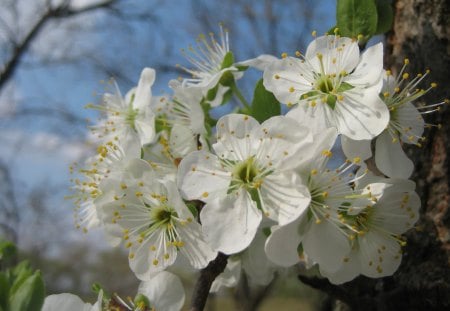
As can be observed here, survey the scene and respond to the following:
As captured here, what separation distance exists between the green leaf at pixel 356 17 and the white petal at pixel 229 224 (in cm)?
36

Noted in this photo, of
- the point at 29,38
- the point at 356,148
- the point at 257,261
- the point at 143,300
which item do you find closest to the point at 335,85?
the point at 356,148

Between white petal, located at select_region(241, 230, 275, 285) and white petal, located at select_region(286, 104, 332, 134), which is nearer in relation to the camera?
white petal, located at select_region(286, 104, 332, 134)

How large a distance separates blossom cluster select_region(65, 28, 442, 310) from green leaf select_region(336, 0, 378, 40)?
0.07 meters

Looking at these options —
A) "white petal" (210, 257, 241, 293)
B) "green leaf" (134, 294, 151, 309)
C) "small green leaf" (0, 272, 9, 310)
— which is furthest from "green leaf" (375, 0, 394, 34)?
"small green leaf" (0, 272, 9, 310)

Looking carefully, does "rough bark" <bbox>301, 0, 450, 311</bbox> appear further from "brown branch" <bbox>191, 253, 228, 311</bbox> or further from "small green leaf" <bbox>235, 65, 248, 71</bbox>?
"small green leaf" <bbox>235, 65, 248, 71</bbox>

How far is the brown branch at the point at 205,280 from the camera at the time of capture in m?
0.71

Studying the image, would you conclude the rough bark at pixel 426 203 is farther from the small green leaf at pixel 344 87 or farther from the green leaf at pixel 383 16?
the small green leaf at pixel 344 87

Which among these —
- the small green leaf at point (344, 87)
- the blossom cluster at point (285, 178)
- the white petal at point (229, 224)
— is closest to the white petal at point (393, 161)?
the blossom cluster at point (285, 178)

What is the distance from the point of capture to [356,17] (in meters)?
0.83

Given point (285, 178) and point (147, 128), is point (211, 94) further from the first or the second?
point (285, 178)

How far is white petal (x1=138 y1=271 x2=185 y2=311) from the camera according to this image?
78cm

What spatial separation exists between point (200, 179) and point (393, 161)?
11.6 inches

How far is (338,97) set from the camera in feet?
2.35

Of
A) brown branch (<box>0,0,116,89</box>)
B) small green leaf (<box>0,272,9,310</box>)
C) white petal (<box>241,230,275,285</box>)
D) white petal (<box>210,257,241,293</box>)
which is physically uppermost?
small green leaf (<box>0,272,9,310</box>)
